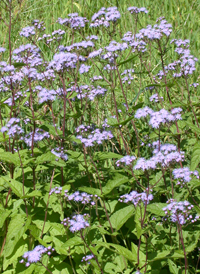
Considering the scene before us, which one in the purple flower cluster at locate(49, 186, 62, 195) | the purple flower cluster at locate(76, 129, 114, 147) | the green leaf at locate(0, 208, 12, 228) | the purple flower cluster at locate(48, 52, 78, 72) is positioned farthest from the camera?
the purple flower cluster at locate(48, 52, 78, 72)

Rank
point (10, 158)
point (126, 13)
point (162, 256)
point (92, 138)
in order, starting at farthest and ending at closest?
point (126, 13), point (92, 138), point (10, 158), point (162, 256)

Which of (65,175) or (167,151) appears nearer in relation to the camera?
(167,151)

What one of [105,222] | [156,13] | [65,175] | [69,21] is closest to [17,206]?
[65,175]

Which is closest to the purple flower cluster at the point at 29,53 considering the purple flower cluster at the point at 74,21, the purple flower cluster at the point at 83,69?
the purple flower cluster at the point at 83,69

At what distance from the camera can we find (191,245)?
2.62 meters

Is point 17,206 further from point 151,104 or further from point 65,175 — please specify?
point 151,104

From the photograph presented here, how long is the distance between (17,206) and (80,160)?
75cm

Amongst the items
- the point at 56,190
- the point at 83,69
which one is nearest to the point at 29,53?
the point at 83,69

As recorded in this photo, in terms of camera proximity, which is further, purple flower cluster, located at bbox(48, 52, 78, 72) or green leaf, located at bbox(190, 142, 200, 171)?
purple flower cluster, located at bbox(48, 52, 78, 72)

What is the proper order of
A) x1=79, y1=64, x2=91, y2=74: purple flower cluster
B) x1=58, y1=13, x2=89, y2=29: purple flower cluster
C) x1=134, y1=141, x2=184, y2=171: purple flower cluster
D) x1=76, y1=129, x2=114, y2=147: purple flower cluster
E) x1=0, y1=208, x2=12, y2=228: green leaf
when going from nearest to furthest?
x1=134, y1=141, x2=184, y2=171: purple flower cluster < x1=0, y1=208, x2=12, y2=228: green leaf < x1=76, y1=129, x2=114, y2=147: purple flower cluster < x1=79, y1=64, x2=91, y2=74: purple flower cluster < x1=58, y1=13, x2=89, y2=29: purple flower cluster

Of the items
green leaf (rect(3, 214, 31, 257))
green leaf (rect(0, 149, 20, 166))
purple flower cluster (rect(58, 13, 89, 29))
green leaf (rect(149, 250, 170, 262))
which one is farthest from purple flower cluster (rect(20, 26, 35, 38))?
green leaf (rect(149, 250, 170, 262))

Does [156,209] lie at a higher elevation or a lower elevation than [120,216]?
higher

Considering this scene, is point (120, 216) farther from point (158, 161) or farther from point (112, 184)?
point (158, 161)

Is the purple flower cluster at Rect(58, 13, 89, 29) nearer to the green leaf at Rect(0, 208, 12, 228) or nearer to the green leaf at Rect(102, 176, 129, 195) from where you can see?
the green leaf at Rect(102, 176, 129, 195)
